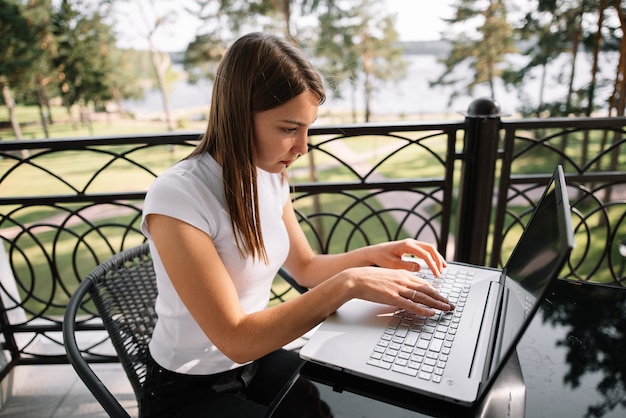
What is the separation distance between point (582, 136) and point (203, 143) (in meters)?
10.1

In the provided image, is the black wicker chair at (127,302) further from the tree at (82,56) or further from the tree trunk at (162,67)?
the tree trunk at (162,67)

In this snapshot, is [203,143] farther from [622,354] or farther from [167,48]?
[167,48]

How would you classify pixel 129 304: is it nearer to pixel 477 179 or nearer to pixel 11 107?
pixel 477 179

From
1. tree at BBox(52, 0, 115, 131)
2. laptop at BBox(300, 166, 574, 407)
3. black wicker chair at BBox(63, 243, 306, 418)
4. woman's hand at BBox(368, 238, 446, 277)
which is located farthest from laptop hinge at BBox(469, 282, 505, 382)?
tree at BBox(52, 0, 115, 131)

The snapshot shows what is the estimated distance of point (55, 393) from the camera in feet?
5.73

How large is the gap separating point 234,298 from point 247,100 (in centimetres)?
41

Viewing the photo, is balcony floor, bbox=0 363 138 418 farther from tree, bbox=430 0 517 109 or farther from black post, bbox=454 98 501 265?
tree, bbox=430 0 517 109

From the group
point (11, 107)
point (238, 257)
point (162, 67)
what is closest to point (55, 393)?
point (238, 257)

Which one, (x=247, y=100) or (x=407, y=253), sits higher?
(x=247, y=100)

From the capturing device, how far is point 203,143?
3.12 ft

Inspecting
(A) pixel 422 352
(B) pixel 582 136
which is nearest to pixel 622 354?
(A) pixel 422 352

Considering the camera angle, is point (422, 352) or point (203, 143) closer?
point (422, 352)

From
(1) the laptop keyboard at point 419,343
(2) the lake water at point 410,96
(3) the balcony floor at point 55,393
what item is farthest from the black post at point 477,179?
(2) the lake water at point 410,96

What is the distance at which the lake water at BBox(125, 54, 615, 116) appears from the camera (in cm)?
942
